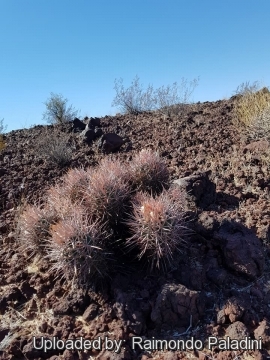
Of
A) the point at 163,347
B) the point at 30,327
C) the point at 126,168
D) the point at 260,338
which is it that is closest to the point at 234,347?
the point at 260,338

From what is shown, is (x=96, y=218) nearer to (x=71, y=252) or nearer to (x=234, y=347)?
(x=71, y=252)

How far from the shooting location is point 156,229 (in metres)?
3.14

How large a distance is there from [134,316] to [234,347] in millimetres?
791

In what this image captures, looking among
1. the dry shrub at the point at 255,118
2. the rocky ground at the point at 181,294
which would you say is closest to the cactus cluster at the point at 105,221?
the rocky ground at the point at 181,294

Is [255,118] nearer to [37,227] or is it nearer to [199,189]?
[199,189]

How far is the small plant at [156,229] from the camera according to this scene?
10.3ft

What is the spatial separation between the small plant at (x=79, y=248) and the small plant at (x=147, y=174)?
2.80 feet

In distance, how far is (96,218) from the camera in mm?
3477

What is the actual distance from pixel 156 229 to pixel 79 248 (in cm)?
64

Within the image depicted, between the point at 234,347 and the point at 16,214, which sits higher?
the point at 16,214

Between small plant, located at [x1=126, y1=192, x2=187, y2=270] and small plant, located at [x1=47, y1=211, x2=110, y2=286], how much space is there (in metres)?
0.29

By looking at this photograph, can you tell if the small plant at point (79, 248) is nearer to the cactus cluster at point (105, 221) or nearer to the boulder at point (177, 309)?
the cactus cluster at point (105, 221)

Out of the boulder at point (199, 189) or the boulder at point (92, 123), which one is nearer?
the boulder at point (199, 189)

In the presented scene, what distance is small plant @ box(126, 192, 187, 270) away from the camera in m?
3.13
